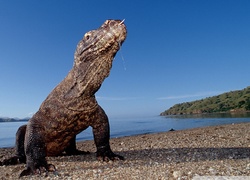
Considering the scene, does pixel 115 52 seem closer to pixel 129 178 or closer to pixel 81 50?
pixel 81 50

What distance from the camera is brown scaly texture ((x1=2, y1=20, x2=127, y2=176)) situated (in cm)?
696

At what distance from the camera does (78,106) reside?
26.1 feet

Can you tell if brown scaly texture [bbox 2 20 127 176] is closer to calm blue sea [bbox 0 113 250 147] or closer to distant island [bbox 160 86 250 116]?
calm blue sea [bbox 0 113 250 147]

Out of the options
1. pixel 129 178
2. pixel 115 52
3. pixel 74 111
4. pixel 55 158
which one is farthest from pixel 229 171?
pixel 55 158

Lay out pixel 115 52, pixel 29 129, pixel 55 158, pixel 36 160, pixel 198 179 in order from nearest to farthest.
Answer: pixel 198 179 < pixel 115 52 < pixel 36 160 < pixel 29 129 < pixel 55 158

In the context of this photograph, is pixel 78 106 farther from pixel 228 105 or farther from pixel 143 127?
pixel 228 105

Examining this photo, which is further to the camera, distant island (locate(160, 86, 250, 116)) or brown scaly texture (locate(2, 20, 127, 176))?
distant island (locate(160, 86, 250, 116))

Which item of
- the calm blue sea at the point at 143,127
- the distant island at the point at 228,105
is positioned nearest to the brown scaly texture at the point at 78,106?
the calm blue sea at the point at 143,127

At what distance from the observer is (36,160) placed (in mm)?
7496

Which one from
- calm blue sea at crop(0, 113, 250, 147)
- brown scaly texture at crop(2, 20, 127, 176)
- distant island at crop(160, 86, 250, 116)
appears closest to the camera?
brown scaly texture at crop(2, 20, 127, 176)

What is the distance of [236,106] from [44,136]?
12700 centimetres

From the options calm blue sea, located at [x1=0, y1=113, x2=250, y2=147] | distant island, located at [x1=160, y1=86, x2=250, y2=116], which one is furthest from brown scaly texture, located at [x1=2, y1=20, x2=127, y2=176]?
distant island, located at [x1=160, y1=86, x2=250, y2=116]

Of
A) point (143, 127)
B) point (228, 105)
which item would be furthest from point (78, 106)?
point (228, 105)

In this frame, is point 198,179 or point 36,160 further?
point 36,160
